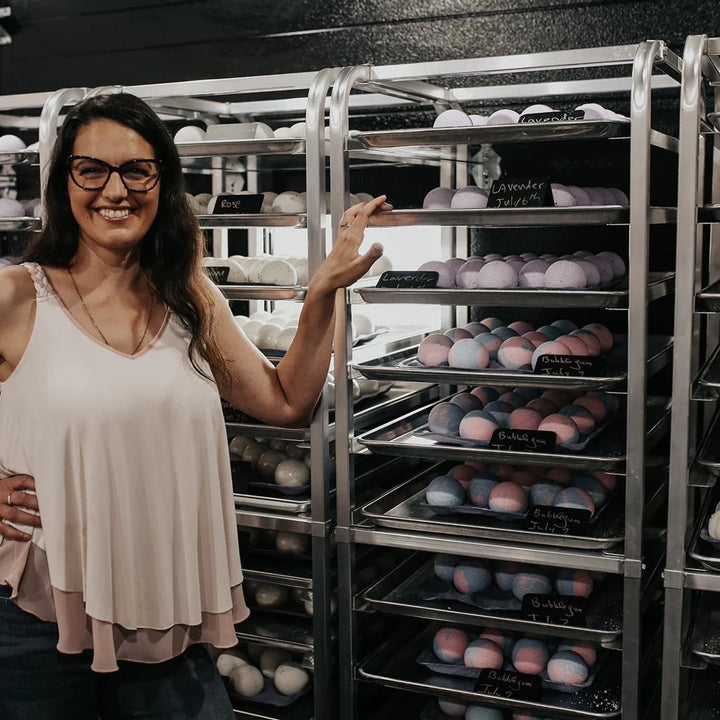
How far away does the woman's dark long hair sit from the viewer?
180cm

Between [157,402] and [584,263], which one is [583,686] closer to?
[584,263]

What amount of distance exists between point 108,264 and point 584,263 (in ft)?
3.86

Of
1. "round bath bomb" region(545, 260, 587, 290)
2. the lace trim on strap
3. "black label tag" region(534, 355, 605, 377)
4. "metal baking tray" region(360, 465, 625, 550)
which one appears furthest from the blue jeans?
"round bath bomb" region(545, 260, 587, 290)

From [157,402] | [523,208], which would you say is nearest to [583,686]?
[523,208]

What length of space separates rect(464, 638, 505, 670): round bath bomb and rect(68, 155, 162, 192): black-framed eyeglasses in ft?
4.87

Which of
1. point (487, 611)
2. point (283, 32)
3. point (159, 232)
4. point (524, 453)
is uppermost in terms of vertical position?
point (283, 32)

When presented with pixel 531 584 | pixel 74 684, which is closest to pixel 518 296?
pixel 531 584

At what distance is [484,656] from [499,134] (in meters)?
1.31

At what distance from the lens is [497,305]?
2402mm

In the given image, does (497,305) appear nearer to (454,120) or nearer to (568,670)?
(454,120)

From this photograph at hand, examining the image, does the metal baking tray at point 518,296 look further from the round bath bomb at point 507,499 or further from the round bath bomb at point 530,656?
the round bath bomb at point 530,656

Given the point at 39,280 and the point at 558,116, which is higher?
the point at 558,116

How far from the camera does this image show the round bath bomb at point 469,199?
253 cm

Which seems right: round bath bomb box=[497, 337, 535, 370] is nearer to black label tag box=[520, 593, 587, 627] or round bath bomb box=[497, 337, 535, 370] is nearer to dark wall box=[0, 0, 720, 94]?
black label tag box=[520, 593, 587, 627]
